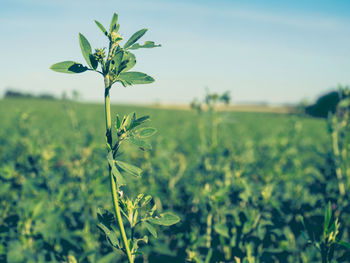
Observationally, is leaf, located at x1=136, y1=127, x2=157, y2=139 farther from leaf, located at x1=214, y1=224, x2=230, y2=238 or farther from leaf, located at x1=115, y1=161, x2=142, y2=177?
leaf, located at x1=214, y1=224, x2=230, y2=238

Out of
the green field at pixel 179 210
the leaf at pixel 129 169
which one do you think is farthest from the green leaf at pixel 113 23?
the green field at pixel 179 210

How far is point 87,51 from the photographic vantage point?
939 millimetres

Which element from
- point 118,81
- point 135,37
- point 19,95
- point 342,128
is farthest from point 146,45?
point 19,95

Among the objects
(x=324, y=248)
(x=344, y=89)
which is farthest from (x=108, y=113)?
(x=344, y=89)

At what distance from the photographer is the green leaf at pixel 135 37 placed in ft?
3.03

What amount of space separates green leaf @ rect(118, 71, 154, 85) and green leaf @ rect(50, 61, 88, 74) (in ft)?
0.42

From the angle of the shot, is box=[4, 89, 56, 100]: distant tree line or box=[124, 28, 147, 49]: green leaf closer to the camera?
box=[124, 28, 147, 49]: green leaf

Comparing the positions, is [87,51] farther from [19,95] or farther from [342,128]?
[19,95]

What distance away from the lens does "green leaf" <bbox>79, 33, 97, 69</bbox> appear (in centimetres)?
93

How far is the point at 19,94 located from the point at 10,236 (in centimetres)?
8213

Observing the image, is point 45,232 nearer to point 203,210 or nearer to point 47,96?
point 203,210

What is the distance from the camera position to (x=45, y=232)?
178 cm

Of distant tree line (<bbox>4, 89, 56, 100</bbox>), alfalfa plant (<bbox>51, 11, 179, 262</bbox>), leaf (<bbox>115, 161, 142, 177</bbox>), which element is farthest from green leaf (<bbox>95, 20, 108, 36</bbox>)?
distant tree line (<bbox>4, 89, 56, 100</bbox>)

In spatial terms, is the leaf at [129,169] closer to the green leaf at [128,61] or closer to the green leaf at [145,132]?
the green leaf at [145,132]
